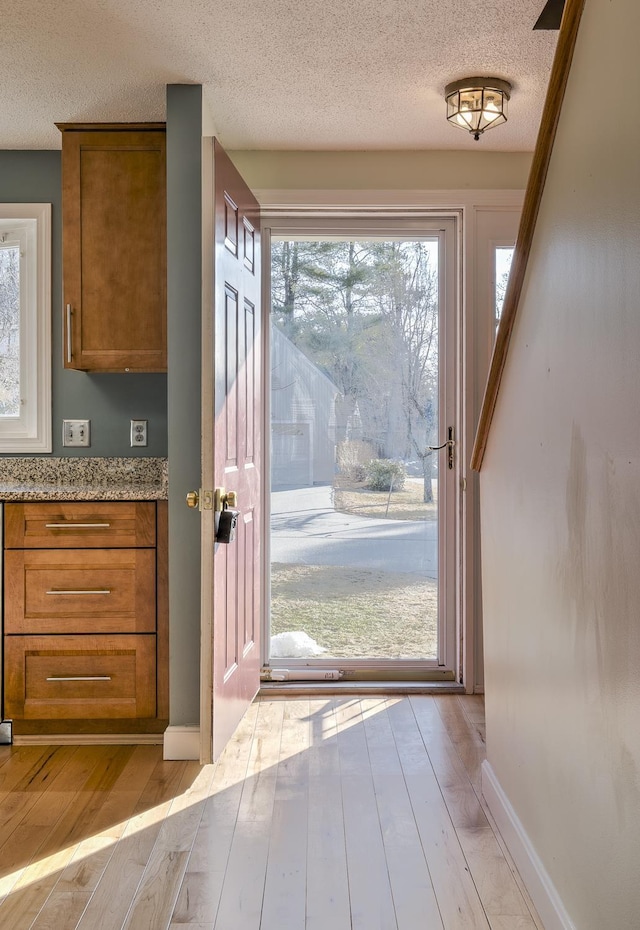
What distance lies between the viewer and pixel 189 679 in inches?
121

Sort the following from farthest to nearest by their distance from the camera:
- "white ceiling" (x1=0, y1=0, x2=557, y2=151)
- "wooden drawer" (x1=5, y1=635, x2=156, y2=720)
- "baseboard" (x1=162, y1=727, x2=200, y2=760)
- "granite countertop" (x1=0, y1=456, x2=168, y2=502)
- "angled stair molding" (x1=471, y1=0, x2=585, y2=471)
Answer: "granite countertop" (x1=0, y1=456, x2=168, y2=502) → "wooden drawer" (x1=5, y1=635, x2=156, y2=720) → "baseboard" (x1=162, y1=727, x2=200, y2=760) → "white ceiling" (x1=0, y1=0, x2=557, y2=151) → "angled stair molding" (x1=471, y1=0, x2=585, y2=471)

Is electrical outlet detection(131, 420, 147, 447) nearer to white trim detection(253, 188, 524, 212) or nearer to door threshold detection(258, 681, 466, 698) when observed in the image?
white trim detection(253, 188, 524, 212)

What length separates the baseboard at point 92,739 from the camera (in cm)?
317

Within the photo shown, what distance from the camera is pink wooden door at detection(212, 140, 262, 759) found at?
9.52ft

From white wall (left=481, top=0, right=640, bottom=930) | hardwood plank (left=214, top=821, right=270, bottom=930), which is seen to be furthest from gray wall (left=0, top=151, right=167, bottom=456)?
white wall (left=481, top=0, right=640, bottom=930)

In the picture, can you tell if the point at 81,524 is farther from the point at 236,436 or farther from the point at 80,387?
the point at 80,387

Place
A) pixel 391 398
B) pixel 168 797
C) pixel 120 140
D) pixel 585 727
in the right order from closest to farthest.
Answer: pixel 585 727 < pixel 168 797 < pixel 120 140 < pixel 391 398

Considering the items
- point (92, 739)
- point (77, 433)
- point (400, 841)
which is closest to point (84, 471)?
point (77, 433)

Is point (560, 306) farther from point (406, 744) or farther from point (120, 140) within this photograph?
point (120, 140)

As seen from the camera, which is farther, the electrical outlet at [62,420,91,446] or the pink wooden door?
the electrical outlet at [62,420,91,446]

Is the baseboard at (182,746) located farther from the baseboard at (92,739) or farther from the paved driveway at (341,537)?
the paved driveway at (341,537)

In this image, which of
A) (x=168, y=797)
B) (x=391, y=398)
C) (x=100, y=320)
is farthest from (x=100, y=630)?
(x=391, y=398)

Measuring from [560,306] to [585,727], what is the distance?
87 centimetres

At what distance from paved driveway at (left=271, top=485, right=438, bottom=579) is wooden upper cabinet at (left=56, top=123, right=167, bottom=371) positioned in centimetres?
102
